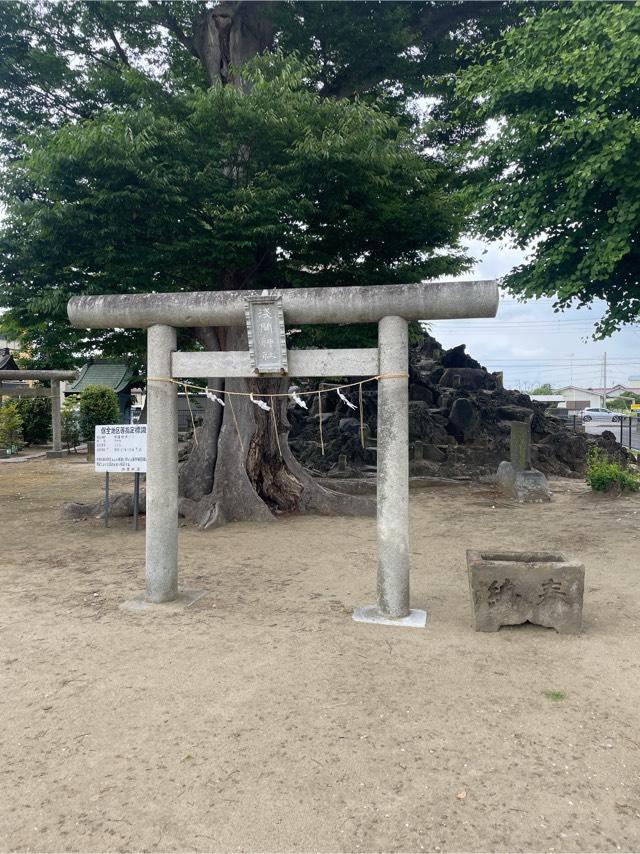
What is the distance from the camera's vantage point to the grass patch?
454 centimetres

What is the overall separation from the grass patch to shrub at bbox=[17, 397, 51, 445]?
26.3m

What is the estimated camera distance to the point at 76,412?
28594 mm

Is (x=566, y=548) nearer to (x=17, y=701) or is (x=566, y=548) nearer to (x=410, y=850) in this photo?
(x=410, y=850)

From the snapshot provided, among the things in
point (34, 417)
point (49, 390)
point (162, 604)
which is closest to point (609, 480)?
point (162, 604)

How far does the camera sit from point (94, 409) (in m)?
27.4

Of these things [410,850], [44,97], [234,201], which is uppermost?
[44,97]

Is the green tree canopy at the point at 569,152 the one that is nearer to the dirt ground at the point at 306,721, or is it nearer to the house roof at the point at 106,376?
the dirt ground at the point at 306,721

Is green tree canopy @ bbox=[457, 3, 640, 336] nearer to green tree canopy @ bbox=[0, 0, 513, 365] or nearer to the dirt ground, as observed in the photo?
green tree canopy @ bbox=[0, 0, 513, 365]

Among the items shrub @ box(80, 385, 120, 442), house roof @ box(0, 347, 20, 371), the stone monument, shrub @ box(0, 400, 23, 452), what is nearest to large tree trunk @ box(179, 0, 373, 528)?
the stone monument

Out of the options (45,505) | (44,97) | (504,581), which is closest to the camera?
(504,581)

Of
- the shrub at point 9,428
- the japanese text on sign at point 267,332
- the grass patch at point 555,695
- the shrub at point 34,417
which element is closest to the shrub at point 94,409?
the shrub at point 34,417

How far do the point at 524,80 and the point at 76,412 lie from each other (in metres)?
25.1

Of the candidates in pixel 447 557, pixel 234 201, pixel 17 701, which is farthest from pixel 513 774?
pixel 234 201

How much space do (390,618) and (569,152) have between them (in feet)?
25.7
